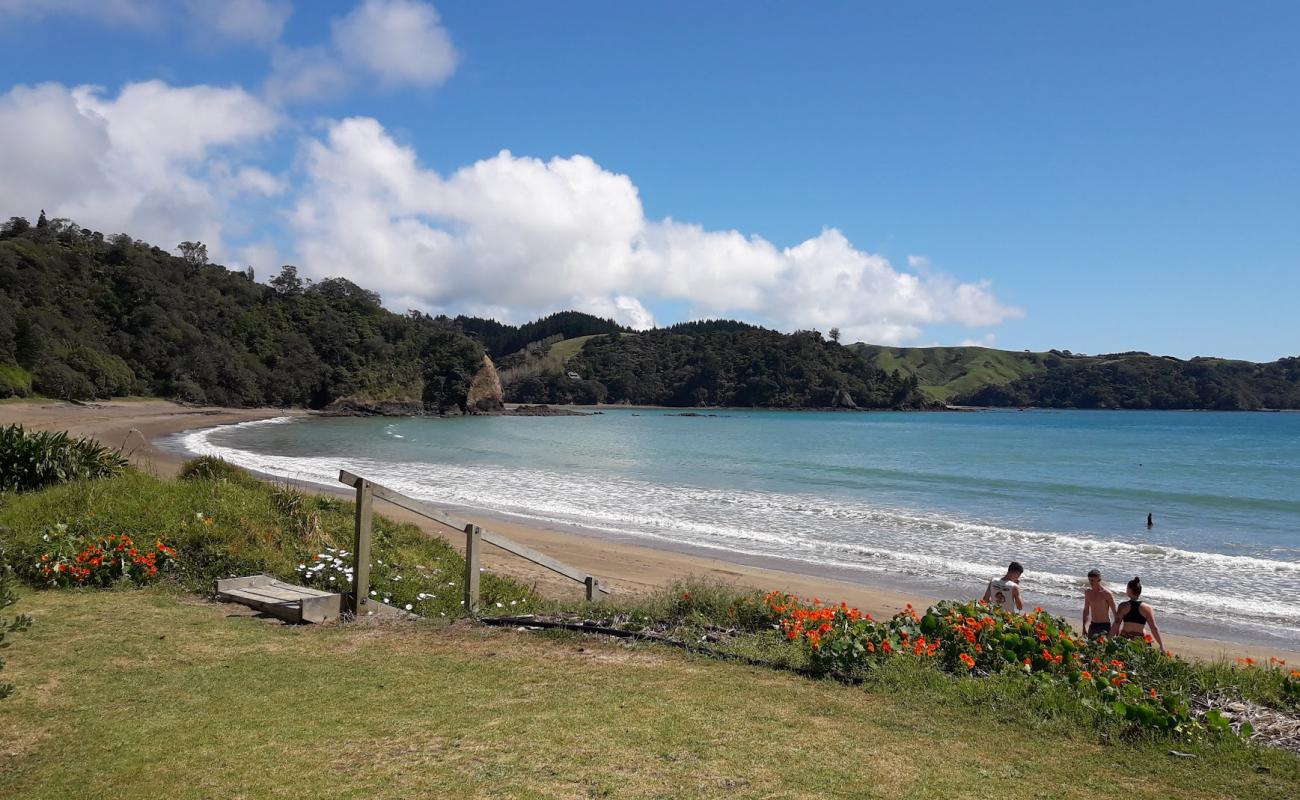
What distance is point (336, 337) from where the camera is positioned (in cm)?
10619

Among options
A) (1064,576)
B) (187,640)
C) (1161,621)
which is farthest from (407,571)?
(1064,576)

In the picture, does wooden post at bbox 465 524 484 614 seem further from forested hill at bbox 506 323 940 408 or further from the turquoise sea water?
forested hill at bbox 506 323 940 408

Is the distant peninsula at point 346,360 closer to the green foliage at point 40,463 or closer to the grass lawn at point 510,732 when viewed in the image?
the green foliage at point 40,463

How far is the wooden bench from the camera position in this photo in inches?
294

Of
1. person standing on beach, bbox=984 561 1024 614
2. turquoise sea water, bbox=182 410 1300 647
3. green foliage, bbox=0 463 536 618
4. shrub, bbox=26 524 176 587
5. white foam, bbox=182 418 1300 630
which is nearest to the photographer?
shrub, bbox=26 524 176 587

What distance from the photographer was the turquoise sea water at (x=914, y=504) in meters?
16.5

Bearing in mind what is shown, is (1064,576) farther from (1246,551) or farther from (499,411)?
(499,411)

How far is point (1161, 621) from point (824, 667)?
10.2 meters

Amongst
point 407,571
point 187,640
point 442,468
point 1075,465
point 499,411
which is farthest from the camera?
point 499,411

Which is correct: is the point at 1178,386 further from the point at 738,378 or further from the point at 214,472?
the point at 214,472

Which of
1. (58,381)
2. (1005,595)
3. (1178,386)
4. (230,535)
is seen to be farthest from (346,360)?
(1178,386)

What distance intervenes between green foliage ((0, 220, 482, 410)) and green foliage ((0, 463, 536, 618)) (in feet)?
188

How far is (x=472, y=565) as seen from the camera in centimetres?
834

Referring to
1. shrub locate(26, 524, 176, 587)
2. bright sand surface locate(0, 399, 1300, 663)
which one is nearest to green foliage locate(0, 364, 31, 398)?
bright sand surface locate(0, 399, 1300, 663)
